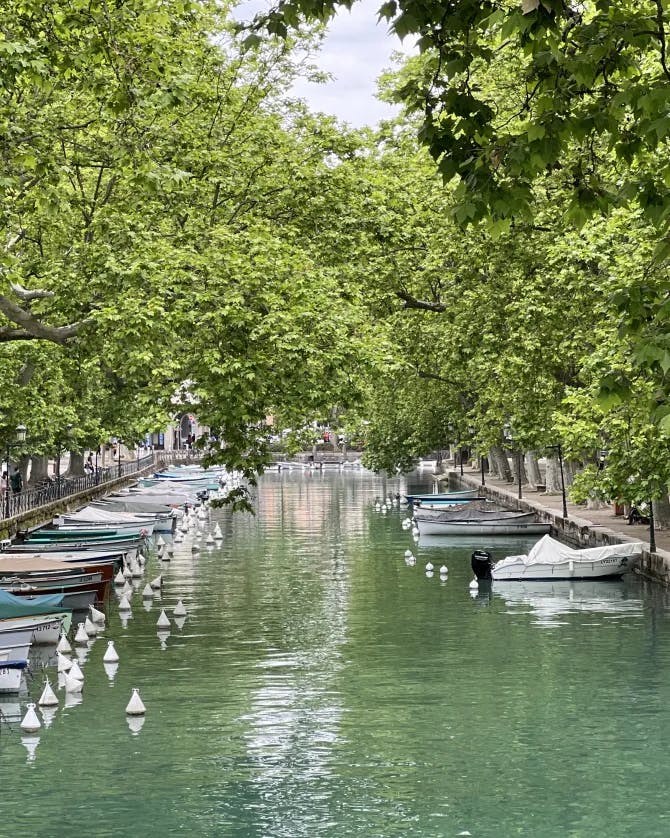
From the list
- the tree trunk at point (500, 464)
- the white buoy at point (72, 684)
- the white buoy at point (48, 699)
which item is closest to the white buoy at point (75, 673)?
the white buoy at point (72, 684)

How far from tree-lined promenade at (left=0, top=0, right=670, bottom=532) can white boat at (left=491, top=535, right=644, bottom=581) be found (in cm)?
260

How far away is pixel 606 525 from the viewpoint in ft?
143

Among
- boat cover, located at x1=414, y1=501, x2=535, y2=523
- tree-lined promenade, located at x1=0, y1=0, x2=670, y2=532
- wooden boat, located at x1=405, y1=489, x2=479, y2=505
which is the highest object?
tree-lined promenade, located at x1=0, y1=0, x2=670, y2=532

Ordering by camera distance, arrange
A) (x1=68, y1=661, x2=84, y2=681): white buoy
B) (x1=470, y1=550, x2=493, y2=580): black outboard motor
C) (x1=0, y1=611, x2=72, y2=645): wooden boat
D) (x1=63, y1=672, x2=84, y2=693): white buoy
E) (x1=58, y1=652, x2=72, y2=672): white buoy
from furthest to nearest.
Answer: (x1=470, y1=550, x2=493, y2=580): black outboard motor < (x1=0, y1=611, x2=72, y2=645): wooden boat < (x1=58, y1=652, x2=72, y2=672): white buoy < (x1=68, y1=661, x2=84, y2=681): white buoy < (x1=63, y1=672, x2=84, y2=693): white buoy

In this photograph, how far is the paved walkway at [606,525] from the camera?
110ft

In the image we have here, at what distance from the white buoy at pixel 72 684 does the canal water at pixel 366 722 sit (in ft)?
1.68

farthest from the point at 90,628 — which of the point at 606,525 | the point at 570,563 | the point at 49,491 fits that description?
the point at 49,491

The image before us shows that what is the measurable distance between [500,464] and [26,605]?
54.6 meters

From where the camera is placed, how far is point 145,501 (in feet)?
208

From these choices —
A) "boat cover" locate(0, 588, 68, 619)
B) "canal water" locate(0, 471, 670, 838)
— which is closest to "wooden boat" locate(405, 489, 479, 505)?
"canal water" locate(0, 471, 670, 838)

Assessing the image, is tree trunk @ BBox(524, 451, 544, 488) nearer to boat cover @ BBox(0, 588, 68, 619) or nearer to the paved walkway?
the paved walkway

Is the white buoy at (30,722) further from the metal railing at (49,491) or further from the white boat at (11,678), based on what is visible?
the metal railing at (49,491)

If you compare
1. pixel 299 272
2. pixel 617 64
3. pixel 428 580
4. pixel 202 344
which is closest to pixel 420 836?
pixel 617 64

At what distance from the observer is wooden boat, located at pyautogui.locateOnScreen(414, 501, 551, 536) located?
49531 millimetres
